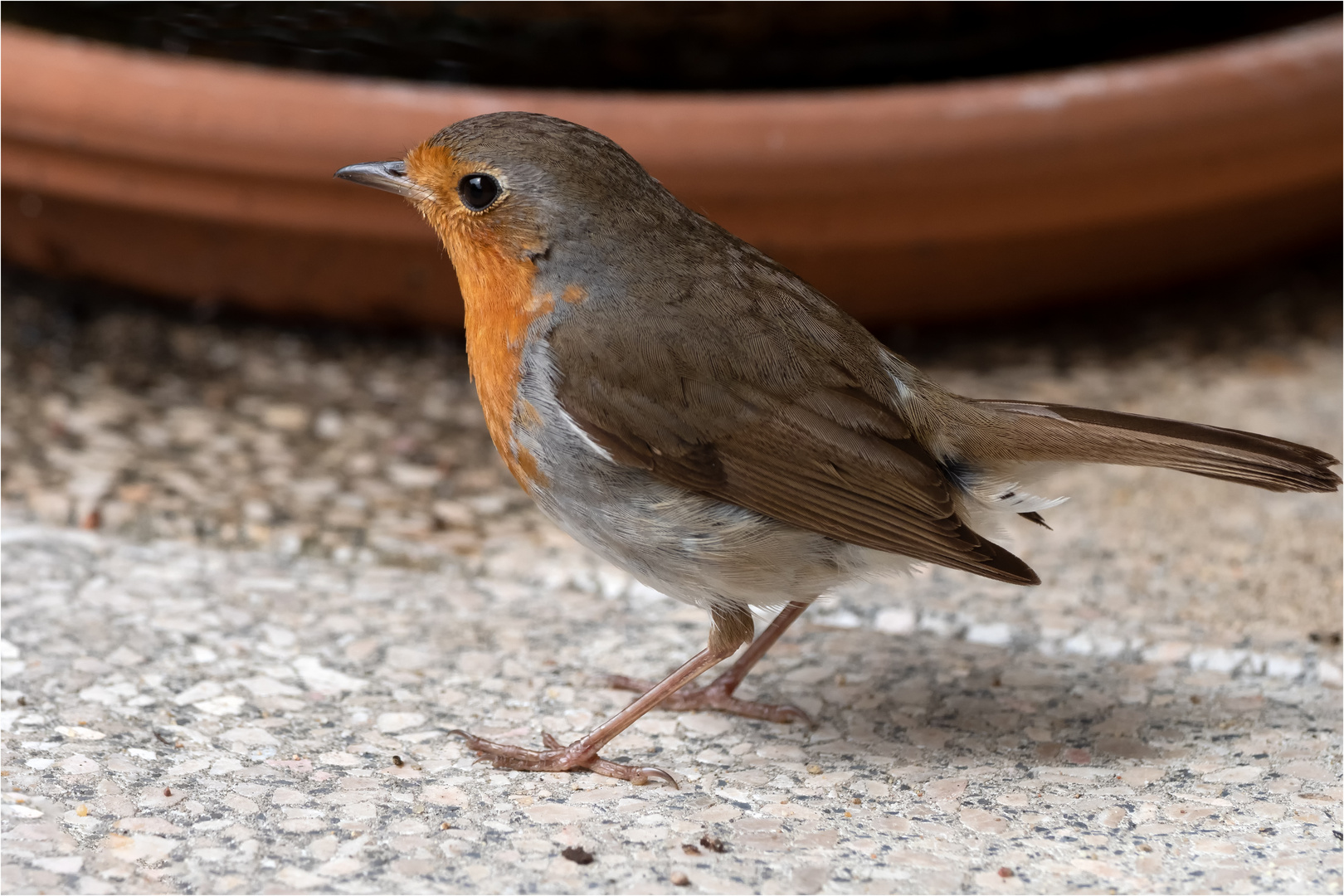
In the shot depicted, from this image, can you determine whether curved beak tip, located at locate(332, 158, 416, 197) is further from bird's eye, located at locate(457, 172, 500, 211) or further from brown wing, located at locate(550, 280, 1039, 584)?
brown wing, located at locate(550, 280, 1039, 584)

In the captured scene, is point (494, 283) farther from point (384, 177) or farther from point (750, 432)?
point (750, 432)

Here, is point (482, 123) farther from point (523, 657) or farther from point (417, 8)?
point (417, 8)

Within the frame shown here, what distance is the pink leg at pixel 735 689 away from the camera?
2.85 m

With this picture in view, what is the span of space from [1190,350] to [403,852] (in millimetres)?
3244

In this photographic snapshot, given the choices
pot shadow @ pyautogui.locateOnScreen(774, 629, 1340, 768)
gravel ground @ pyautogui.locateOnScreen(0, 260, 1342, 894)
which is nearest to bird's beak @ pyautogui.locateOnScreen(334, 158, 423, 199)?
gravel ground @ pyautogui.locateOnScreen(0, 260, 1342, 894)

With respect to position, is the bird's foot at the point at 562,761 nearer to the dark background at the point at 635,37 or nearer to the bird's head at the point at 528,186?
the bird's head at the point at 528,186

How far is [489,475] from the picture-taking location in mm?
3938

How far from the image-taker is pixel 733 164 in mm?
3949

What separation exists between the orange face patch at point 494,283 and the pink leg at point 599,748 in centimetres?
43

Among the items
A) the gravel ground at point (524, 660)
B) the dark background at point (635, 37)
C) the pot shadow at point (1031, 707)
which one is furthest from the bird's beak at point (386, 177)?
the dark background at point (635, 37)

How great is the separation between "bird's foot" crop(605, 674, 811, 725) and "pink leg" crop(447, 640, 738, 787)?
0.25 meters

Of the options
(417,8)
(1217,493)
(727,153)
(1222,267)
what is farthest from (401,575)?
(1222,267)

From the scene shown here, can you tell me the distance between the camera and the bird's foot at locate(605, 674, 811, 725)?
9.31ft

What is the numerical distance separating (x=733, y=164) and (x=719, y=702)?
166cm
